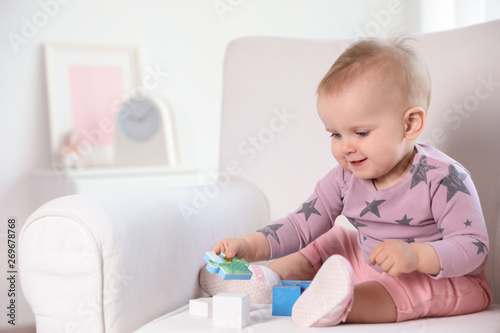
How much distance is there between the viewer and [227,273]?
901 millimetres

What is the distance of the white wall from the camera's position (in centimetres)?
276

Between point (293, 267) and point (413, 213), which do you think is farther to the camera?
point (293, 267)

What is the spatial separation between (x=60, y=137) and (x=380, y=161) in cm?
217

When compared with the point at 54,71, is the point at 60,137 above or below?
below

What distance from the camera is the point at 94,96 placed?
290 centimetres

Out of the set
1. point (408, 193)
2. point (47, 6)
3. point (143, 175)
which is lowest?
point (143, 175)

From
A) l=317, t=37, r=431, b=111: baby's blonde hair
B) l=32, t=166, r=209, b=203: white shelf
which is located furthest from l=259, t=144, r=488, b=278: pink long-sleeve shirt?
l=32, t=166, r=209, b=203: white shelf

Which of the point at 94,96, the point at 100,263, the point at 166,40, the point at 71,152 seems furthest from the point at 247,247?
the point at 166,40

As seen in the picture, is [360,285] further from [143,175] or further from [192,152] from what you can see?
[192,152]

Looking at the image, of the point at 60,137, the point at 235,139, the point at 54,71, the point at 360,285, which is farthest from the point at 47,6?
the point at 360,285

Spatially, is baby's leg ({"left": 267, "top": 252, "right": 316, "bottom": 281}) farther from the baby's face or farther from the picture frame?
the picture frame

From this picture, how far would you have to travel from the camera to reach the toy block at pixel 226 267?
90 cm

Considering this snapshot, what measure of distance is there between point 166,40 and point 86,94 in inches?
20.3

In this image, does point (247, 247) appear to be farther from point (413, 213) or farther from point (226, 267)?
point (413, 213)
